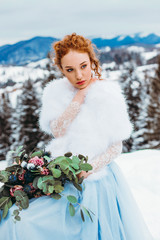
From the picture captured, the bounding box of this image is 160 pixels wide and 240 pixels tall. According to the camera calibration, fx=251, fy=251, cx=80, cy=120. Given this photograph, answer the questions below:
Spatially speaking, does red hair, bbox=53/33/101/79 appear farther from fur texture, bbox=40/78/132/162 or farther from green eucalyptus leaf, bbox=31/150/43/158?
green eucalyptus leaf, bbox=31/150/43/158

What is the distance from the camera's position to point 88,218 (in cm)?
162

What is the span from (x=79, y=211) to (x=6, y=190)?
476 mm

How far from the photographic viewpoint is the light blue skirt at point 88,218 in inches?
58.2

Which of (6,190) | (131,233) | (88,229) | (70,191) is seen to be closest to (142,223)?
(131,233)

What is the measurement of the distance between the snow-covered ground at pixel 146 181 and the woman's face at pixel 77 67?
1.63 meters

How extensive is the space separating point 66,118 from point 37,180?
0.53m

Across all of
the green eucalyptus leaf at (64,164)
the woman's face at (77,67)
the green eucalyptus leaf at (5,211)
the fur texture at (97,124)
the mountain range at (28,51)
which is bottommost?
the green eucalyptus leaf at (5,211)

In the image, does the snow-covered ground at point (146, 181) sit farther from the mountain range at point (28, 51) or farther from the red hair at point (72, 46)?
the mountain range at point (28, 51)

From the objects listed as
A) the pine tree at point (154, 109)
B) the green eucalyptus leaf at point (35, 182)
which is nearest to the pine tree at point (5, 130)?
the pine tree at point (154, 109)

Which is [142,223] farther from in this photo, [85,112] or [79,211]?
[85,112]

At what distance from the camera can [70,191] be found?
5.41 feet

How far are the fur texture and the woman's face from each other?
0.30ft

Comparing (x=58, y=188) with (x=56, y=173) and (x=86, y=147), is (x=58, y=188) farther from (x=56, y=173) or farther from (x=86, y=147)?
(x=86, y=147)

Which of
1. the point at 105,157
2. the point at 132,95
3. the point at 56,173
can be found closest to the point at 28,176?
the point at 56,173
